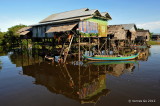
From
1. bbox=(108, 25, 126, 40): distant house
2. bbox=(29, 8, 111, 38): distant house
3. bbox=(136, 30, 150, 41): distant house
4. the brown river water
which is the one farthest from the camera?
bbox=(136, 30, 150, 41): distant house

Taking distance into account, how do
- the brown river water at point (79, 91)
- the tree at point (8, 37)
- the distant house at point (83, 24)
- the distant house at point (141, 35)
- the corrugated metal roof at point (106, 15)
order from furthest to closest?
the distant house at point (141, 35)
the tree at point (8, 37)
the corrugated metal roof at point (106, 15)
the distant house at point (83, 24)
the brown river water at point (79, 91)

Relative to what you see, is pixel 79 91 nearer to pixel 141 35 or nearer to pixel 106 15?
pixel 106 15

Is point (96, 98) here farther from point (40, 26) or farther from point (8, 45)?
point (8, 45)

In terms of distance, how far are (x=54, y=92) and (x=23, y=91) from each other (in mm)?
2277

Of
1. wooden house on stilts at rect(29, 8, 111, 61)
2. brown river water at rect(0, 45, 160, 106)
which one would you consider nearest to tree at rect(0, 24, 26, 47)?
wooden house on stilts at rect(29, 8, 111, 61)

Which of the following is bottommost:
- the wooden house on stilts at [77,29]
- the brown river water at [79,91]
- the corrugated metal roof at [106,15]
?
the brown river water at [79,91]

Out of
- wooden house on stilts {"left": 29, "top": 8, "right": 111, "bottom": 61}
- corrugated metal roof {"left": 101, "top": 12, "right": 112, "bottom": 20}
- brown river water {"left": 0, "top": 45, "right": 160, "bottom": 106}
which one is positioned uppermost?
corrugated metal roof {"left": 101, "top": 12, "right": 112, "bottom": 20}

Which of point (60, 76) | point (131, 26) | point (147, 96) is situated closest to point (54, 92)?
point (60, 76)

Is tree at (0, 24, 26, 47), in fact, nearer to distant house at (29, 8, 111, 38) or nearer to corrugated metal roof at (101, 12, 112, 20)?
distant house at (29, 8, 111, 38)

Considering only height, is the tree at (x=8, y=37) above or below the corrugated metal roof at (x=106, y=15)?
below

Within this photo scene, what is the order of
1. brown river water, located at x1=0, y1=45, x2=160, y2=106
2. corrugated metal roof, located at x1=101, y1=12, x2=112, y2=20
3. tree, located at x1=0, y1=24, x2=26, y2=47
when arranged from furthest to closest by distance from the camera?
tree, located at x1=0, y1=24, x2=26, y2=47, corrugated metal roof, located at x1=101, y1=12, x2=112, y2=20, brown river water, located at x1=0, y1=45, x2=160, y2=106

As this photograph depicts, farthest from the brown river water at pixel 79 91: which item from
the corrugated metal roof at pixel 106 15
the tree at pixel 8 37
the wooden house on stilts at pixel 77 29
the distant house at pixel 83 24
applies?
the tree at pixel 8 37

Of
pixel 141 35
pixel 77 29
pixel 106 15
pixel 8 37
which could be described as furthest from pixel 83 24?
pixel 141 35

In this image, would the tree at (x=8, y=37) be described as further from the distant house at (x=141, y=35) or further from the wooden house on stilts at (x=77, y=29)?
the distant house at (x=141, y=35)
